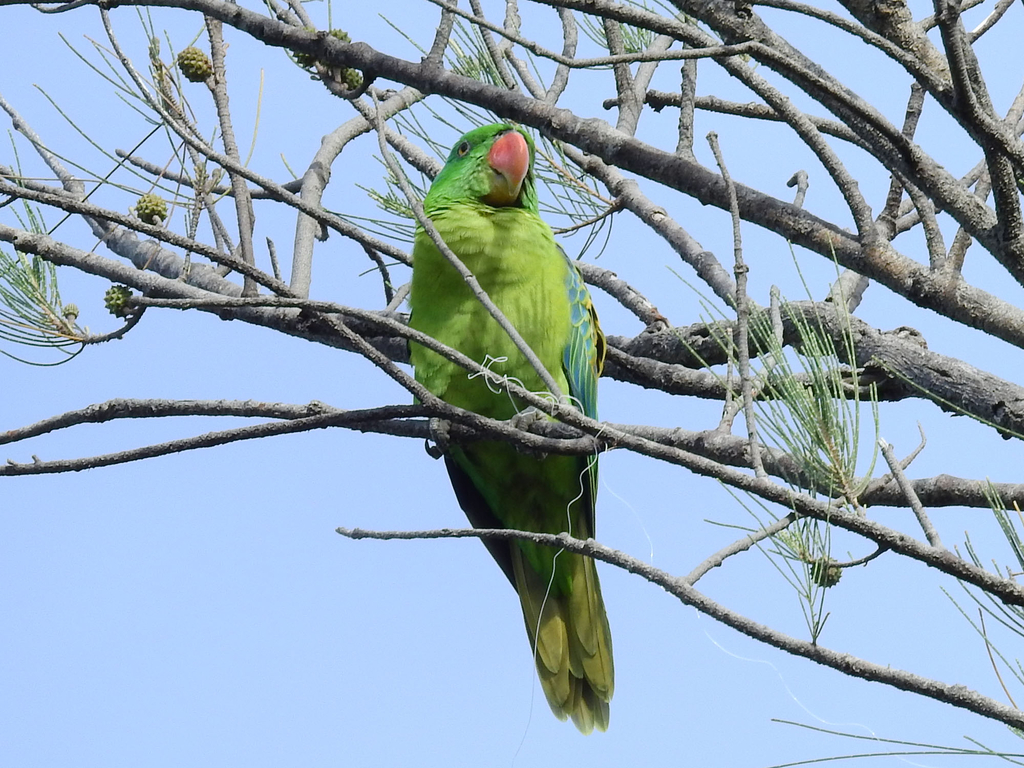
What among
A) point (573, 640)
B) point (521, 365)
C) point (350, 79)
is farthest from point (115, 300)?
point (573, 640)

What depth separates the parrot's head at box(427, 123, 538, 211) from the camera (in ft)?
10.8

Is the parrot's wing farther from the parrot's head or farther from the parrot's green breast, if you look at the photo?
the parrot's head

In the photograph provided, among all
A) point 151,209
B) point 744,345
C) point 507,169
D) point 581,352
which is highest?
point 507,169

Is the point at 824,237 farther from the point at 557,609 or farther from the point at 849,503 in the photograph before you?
the point at 557,609

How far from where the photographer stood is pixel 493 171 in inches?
130

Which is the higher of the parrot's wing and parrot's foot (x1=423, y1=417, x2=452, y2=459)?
the parrot's wing

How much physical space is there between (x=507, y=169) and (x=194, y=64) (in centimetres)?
98

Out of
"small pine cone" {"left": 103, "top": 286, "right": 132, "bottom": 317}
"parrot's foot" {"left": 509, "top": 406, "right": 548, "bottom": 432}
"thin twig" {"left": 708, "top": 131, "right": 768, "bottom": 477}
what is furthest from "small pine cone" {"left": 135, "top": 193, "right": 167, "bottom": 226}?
"thin twig" {"left": 708, "top": 131, "right": 768, "bottom": 477}

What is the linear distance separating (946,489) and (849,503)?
70 centimetres

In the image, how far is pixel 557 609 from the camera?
11.1ft

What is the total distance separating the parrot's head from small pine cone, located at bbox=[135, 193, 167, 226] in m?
0.88

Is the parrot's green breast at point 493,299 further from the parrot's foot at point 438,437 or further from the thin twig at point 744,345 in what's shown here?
the thin twig at point 744,345

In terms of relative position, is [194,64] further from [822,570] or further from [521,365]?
[822,570]

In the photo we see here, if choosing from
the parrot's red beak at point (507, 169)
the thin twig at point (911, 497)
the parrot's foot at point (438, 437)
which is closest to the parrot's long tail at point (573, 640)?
the parrot's foot at point (438, 437)
